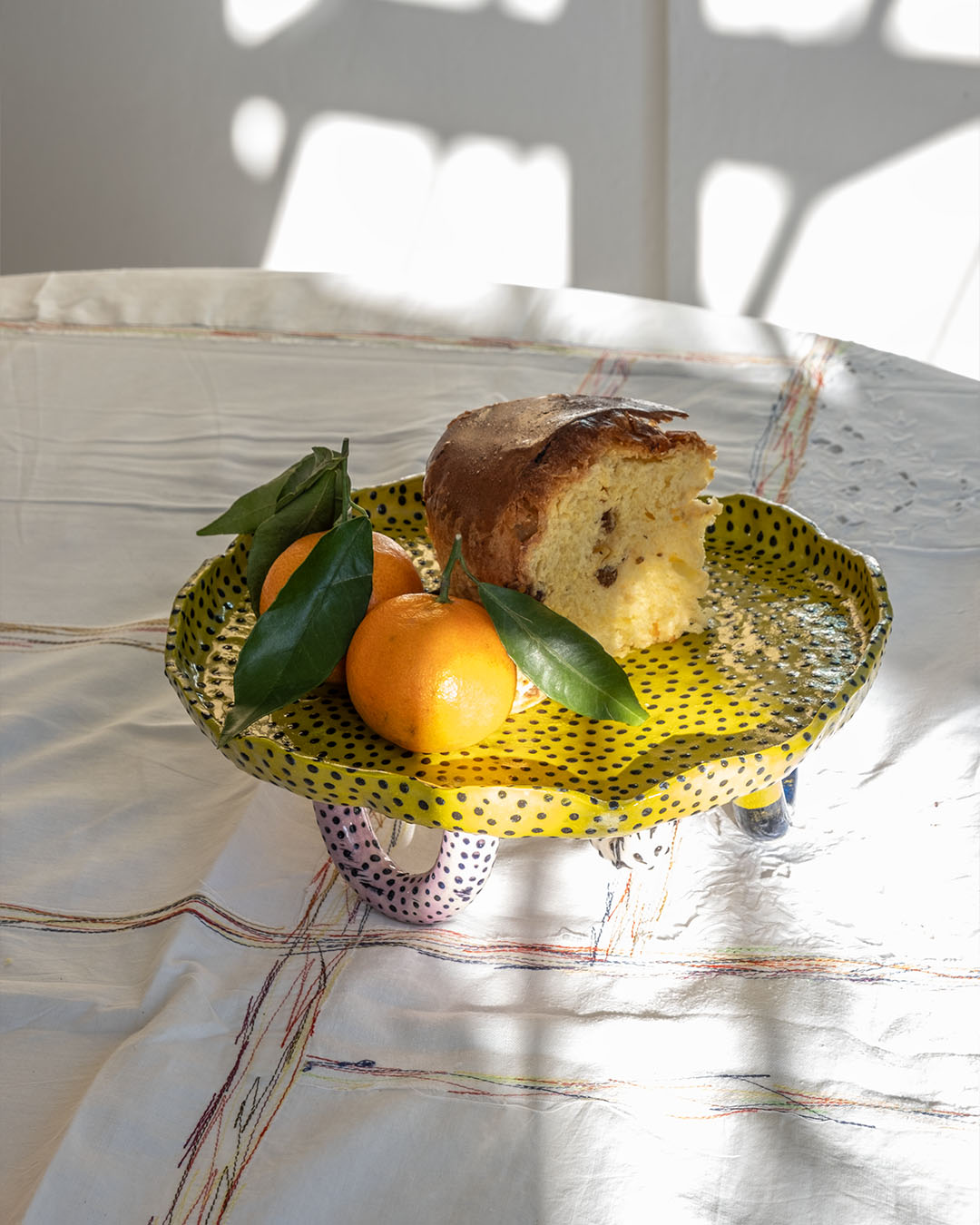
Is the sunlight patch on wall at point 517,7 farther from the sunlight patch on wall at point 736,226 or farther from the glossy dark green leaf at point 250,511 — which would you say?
the glossy dark green leaf at point 250,511

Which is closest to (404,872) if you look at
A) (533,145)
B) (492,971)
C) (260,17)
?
(492,971)

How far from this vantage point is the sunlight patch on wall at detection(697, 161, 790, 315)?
9.50 ft

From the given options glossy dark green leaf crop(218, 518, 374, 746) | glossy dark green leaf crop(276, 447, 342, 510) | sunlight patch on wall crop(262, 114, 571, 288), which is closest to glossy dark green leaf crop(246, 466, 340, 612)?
glossy dark green leaf crop(276, 447, 342, 510)

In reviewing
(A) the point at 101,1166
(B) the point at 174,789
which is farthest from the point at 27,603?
(A) the point at 101,1166

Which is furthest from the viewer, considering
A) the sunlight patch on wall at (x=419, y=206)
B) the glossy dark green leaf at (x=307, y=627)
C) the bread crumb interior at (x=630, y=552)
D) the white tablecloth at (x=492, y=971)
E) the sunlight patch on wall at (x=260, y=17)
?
the sunlight patch on wall at (x=419, y=206)

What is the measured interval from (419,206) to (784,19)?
0.95 metres

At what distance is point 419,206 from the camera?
10.1 feet

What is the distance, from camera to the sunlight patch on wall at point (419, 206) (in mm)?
Answer: 2979

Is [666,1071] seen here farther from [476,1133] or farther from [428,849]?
[428,849]

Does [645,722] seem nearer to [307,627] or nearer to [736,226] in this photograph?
[307,627]

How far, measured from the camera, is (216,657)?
0.78 meters

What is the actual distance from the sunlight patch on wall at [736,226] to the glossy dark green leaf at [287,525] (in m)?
2.26

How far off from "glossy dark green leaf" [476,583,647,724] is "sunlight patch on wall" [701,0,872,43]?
8.08 ft

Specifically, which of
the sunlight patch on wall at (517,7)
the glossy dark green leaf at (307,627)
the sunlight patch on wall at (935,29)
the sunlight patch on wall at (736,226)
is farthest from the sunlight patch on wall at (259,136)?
the glossy dark green leaf at (307,627)
